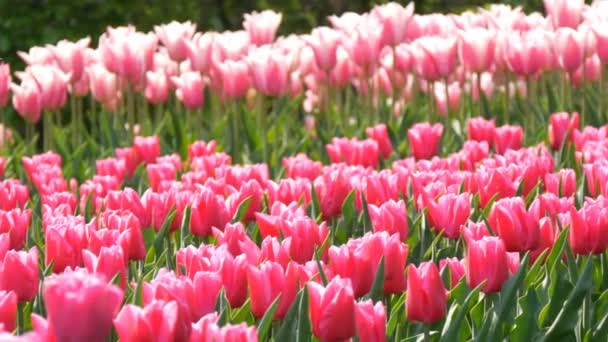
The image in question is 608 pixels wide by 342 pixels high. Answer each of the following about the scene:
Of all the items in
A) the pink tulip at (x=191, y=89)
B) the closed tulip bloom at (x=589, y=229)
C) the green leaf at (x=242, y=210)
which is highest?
the closed tulip bloom at (x=589, y=229)

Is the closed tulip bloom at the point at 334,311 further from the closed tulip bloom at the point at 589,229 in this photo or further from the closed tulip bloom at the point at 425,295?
the closed tulip bloom at the point at 589,229

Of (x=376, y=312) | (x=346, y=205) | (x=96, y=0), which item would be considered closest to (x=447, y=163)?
(x=346, y=205)

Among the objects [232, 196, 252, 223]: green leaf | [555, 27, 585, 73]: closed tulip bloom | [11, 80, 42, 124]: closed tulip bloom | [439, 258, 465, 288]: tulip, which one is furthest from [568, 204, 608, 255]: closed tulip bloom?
[11, 80, 42, 124]: closed tulip bloom

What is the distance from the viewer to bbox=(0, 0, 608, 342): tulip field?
2.21m

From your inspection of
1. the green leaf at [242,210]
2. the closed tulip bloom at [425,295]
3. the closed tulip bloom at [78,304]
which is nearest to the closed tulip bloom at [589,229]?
the closed tulip bloom at [425,295]

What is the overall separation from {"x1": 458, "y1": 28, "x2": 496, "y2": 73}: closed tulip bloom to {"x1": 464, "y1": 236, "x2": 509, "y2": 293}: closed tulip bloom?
3.03m

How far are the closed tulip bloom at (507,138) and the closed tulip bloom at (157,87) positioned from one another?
219 cm

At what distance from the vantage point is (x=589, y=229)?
8.71 feet

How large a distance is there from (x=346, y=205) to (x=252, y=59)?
76.4 inches

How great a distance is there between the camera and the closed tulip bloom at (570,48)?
502cm

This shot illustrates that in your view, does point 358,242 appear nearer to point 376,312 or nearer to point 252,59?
point 376,312

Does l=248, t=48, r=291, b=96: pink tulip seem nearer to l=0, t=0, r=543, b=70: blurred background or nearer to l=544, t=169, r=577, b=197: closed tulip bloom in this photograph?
l=544, t=169, r=577, b=197: closed tulip bloom

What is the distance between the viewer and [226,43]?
5766mm

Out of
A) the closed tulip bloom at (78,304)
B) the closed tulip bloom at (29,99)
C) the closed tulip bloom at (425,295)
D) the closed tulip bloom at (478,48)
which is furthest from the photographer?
the closed tulip bloom at (478,48)
